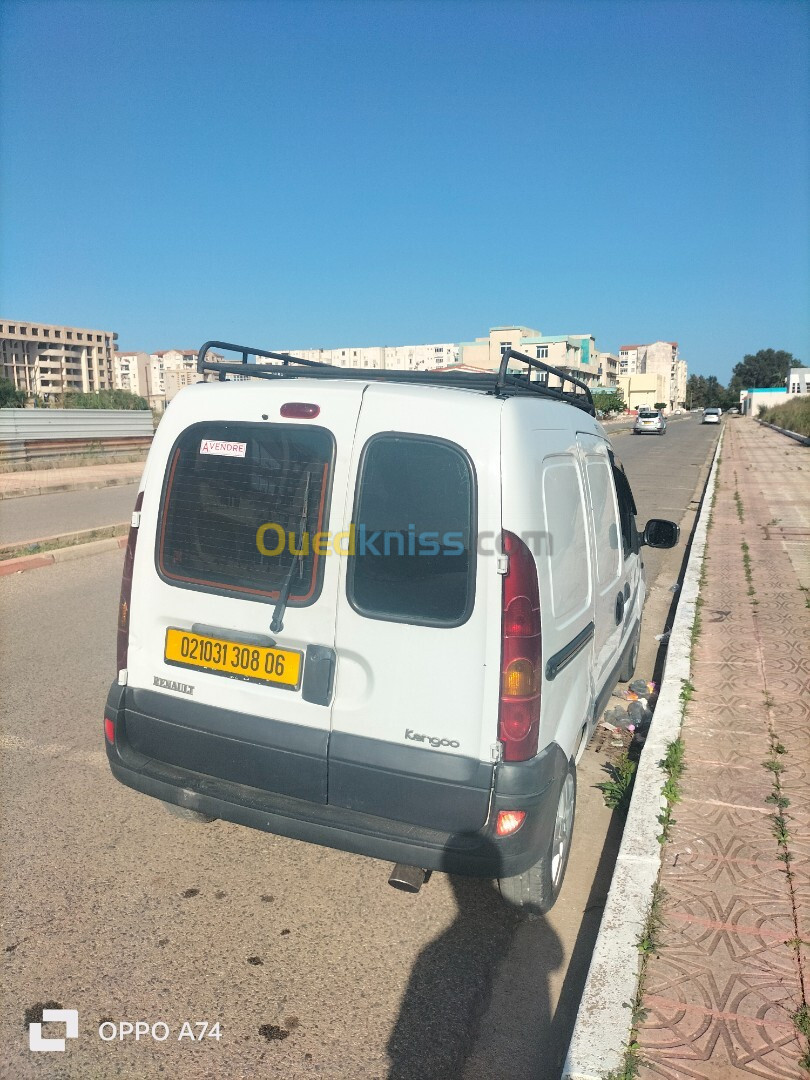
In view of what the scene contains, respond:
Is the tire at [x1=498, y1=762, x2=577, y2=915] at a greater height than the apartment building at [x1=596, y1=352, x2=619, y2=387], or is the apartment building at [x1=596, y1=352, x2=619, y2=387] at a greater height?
the apartment building at [x1=596, y1=352, x2=619, y2=387]

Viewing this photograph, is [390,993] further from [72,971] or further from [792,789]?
[792,789]

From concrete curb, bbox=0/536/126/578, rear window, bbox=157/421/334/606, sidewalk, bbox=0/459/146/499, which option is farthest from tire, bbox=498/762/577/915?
sidewalk, bbox=0/459/146/499

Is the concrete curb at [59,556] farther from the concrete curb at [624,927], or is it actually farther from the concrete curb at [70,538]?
the concrete curb at [624,927]

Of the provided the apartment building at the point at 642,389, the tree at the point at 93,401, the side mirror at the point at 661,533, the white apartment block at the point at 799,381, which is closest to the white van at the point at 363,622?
the side mirror at the point at 661,533

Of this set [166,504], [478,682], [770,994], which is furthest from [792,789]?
[166,504]

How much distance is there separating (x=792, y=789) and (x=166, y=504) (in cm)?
334

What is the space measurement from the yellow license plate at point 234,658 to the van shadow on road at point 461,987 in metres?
1.14

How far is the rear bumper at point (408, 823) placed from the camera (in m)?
2.62

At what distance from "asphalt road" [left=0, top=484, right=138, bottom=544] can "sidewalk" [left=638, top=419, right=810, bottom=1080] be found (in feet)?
28.3

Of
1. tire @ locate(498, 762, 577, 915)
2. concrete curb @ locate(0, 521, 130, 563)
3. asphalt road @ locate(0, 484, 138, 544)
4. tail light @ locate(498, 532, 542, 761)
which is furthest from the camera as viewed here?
asphalt road @ locate(0, 484, 138, 544)

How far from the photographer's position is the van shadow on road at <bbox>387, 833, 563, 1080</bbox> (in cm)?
242

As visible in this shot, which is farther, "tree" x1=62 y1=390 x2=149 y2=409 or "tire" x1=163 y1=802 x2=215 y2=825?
"tree" x1=62 y1=390 x2=149 y2=409

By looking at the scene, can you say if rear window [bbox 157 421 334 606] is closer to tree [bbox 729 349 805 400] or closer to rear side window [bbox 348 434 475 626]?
rear side window [bbox 348 434 475 626]

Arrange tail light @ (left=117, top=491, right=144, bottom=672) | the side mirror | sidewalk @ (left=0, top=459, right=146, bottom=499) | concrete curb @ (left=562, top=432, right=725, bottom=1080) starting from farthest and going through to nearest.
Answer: sidewalk @ (left=0, top=459, right=146, bottom=499) → the side mirror → tail light @ (left=117, top=491, right=144, bottom=672) → concrete curb @ (left=562, top=432, right=725, bottom=1080)
